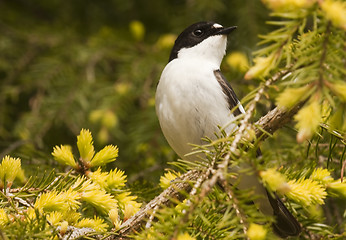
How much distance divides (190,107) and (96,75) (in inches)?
63.9

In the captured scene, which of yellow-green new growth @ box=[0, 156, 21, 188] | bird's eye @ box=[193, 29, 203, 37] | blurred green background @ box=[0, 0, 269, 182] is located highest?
yellow-green new growth @ box=[0, 156, 21, 188]

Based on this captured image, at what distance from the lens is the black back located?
10.1 feet

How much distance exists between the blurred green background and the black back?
0.36m

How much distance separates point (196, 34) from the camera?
10.2 feet

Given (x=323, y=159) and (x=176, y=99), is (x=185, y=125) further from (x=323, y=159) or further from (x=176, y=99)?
(x=323, y=159)

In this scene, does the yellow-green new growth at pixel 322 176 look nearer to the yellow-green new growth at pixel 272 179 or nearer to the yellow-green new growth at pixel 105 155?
the yellow-green new growth at pixel 272 179

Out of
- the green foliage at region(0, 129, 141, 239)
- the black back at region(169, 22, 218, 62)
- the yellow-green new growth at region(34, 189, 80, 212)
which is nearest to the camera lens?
the green foliage at region(0, 129, 141, 239)

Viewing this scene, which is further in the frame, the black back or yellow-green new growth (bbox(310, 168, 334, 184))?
the black back

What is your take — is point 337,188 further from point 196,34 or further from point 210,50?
point 196,34

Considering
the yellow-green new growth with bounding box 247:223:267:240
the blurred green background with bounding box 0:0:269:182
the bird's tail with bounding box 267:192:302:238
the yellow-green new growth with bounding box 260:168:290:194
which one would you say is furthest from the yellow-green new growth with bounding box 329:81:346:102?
the blurred green background with bounding box 0:0:269:182

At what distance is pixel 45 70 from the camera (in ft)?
12.1

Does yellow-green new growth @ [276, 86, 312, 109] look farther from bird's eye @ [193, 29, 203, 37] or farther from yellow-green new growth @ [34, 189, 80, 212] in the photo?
bird's eye @ [193, 29, 203, 37]

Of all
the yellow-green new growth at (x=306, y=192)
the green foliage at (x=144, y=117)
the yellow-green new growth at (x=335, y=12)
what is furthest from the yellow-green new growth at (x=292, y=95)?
the yellow-green new growth at (x=306, y=192)

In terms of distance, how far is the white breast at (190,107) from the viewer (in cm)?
244
